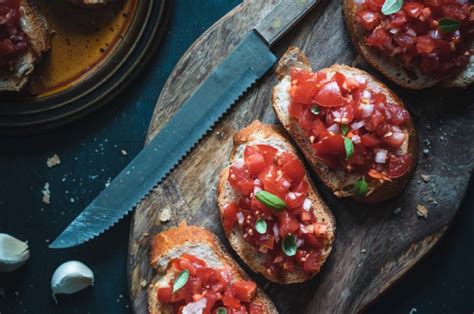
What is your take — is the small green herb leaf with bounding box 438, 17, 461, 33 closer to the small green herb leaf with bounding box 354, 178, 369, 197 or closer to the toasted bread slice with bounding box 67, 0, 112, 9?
the small green herb leaf with bounding box 354, 178, 369, 197

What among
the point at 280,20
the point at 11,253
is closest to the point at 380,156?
the point at 280,20

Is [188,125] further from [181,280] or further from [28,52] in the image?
[28,52]

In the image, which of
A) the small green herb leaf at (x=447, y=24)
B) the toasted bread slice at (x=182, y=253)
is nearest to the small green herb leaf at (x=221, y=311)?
the toasted bread slice at (x=182, y=253)

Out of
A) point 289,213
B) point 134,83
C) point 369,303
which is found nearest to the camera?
point 289,213

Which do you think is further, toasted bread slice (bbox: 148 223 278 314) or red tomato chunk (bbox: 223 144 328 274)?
toasted bread slice (bbox: 148 223 278 314)

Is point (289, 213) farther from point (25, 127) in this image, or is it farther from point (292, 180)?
point (25, 127)

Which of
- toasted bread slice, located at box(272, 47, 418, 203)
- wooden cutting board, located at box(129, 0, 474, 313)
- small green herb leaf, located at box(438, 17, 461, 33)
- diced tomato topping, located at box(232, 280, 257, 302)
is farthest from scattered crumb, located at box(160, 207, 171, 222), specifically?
small green herb leaf, located at box(438, 17, 461, 33)

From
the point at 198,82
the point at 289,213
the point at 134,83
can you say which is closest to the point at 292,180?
the point at 289,213
